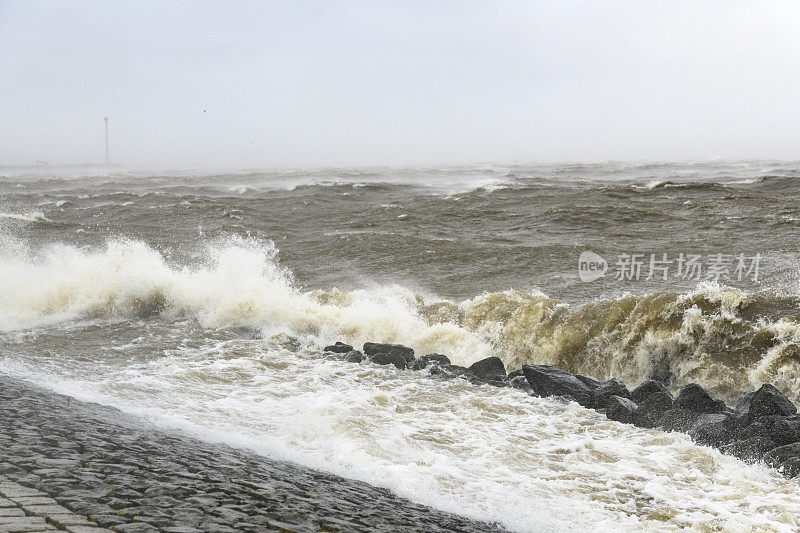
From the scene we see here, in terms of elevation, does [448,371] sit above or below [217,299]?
below

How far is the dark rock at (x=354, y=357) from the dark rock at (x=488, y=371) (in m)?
1.57

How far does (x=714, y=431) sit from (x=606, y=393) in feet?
4.69

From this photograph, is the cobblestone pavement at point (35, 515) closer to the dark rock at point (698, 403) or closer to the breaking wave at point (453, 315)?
the dark rock at point (698, 403)

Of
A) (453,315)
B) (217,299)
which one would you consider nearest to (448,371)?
(453,315)

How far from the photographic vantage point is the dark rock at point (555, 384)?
Answer: 8110 mm

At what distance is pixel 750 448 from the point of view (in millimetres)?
6297

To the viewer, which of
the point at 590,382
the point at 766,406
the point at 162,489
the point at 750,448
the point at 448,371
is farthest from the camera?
the point at 448,371

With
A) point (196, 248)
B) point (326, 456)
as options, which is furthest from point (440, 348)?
point (196, 248)

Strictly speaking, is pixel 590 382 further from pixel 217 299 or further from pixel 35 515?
pixel 217 299

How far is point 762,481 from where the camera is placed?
577cm

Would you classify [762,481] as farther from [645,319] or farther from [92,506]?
[92,506]

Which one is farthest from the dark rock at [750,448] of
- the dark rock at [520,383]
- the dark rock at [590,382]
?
the dark rock at [520,383]

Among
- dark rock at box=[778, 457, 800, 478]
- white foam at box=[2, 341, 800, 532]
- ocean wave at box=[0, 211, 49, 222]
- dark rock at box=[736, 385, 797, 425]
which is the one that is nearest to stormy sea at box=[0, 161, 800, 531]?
white foam at box=[2, 341, 800, 532]

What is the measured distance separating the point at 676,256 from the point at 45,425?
39.0ft
